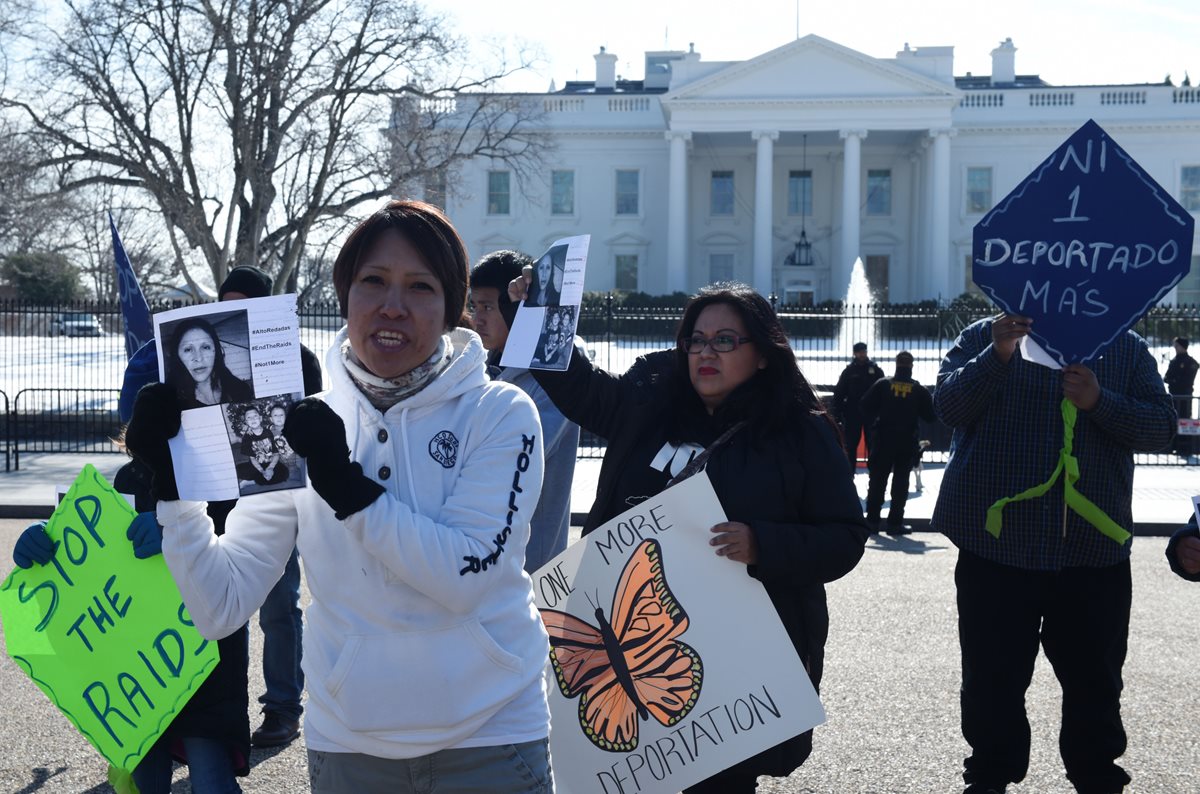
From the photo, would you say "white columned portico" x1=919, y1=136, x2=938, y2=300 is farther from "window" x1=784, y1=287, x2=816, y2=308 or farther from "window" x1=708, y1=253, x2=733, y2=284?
"window" x1=708, y1=253, x2=733, y2=284

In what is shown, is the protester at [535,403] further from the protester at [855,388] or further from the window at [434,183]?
the window at [434,183]

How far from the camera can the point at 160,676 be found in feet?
10.8

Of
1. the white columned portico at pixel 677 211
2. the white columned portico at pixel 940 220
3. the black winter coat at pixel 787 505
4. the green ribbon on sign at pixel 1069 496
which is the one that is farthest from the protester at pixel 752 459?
the white columned portico at pixel 940 220

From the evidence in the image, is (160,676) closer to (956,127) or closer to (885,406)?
(885,406)

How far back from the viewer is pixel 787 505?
3344mm

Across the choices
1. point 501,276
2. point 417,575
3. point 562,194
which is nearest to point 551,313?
point 501,276

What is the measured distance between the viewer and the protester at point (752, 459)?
325 centimetres

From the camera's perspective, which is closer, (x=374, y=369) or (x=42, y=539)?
(x=374, y=369)

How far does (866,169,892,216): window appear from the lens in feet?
178

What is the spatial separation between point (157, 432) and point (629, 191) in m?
52.6

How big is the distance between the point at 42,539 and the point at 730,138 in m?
51.8

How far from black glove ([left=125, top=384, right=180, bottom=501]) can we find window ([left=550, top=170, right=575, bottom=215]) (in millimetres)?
52151

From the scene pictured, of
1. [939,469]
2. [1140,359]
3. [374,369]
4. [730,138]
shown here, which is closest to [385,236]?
[374,369]

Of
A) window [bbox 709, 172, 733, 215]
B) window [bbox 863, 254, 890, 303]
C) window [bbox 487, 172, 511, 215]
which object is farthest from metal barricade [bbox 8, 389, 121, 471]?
window [bbox 863, 254, 890, 303]
